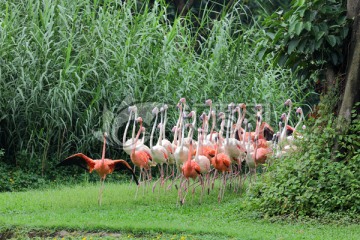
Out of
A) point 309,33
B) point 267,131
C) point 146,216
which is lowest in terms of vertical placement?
point 146,216

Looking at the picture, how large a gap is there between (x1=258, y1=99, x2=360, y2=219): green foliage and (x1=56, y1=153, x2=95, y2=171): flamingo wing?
83.8 inches

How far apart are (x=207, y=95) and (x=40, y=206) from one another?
4.74 m

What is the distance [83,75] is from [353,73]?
4.97m

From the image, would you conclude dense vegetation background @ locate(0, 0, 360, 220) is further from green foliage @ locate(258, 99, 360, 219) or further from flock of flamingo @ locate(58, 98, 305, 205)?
flock of flamingo @ locate(58, 98, 305, 205)

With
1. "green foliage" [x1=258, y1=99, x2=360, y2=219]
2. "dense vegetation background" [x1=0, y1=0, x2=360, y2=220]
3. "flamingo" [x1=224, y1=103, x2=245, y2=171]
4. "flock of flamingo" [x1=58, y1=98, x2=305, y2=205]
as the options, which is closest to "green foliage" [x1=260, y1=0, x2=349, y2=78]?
"dense vegetation background" [x1=0, y1=0, x2=360, y2=220]

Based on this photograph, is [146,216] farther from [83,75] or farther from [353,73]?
[83,75]

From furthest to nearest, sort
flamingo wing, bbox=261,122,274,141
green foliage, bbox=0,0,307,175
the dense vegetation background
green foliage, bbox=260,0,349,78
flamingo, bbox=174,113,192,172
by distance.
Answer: green foliage, bbox=0,0,307,175 < flamingo wing, bbox=261,122,274,141 < flamingo, bbox=174,113,192,172 < the dense vegetation background < green foliage, bbox=260,0,349,78

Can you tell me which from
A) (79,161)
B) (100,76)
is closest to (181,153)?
(79,161)

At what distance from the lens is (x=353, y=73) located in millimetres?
8664

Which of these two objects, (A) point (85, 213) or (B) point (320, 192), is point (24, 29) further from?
(B) point (320, 192)

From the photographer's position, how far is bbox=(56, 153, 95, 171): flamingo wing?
9227 mm

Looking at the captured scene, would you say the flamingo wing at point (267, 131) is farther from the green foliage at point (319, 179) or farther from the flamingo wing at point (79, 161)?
the flamingo wing at point (79, 161)

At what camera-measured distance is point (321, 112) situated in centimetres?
904

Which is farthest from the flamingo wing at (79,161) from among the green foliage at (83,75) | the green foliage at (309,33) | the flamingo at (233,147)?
the green foliage at (309,33)
